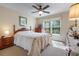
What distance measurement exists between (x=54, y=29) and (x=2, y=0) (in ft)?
3.28

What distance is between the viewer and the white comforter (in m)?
1.42

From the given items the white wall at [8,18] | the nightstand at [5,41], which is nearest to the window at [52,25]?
the white wall at [8,18]

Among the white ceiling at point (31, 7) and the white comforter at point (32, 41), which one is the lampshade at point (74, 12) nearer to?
the white ceiling at point (31, 7)

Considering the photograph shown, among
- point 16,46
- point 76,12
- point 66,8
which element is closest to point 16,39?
point 16,46

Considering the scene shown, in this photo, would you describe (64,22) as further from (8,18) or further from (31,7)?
(8,18)

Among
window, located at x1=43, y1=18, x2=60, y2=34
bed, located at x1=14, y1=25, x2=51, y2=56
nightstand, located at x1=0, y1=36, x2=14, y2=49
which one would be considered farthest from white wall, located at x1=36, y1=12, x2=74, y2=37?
nightstand, located at x1=0, y1=36, x2=14, y2=49

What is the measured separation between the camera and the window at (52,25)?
5.02ft

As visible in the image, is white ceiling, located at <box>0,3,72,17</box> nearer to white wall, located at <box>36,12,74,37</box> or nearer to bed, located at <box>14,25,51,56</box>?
white wall, located at <box>36,12,74,37</box>

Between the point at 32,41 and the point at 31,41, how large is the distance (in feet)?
0.05

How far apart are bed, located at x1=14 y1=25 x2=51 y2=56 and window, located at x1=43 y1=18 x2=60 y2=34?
0.11 meters

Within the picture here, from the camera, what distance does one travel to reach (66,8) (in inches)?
56.9

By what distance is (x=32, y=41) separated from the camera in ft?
4.64

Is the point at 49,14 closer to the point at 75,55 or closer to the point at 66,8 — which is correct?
the point at 66,8

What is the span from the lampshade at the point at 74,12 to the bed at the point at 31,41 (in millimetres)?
516
